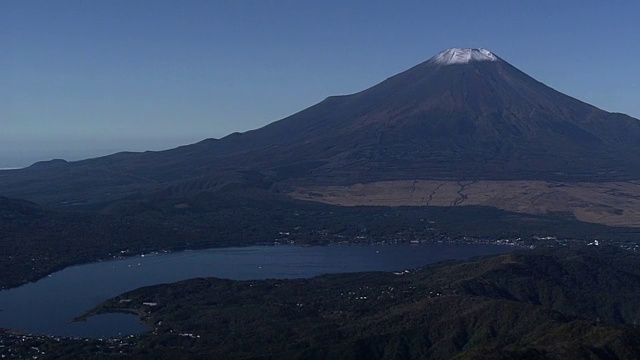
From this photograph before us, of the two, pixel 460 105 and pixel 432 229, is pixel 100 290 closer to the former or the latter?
pixel 432 229

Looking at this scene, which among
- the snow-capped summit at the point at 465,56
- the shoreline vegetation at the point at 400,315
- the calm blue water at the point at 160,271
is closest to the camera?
the shoreline vegetation at the point at 400,315

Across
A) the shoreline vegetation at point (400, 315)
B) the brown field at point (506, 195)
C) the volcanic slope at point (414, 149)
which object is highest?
the volcanic slope at point (414, 149)

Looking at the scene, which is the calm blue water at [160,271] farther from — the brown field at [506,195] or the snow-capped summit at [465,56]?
the snow-capped summit at [465,56]

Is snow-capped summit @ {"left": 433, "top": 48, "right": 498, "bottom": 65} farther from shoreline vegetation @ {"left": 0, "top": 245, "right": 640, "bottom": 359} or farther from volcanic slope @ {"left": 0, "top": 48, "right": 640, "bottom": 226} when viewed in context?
shoreline vegetation @ {"left": 0, "top": 245, "right": 640, "bottom": 359}

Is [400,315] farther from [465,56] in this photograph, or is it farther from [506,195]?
[465,56]

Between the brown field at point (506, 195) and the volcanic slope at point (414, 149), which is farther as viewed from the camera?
the volcanic slope at point (414, 149)

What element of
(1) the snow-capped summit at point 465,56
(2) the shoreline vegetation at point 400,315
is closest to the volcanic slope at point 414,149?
(1) the snow-capped summit at point 465,56

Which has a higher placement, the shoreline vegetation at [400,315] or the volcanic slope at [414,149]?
the volcanic slope at [414,149]
